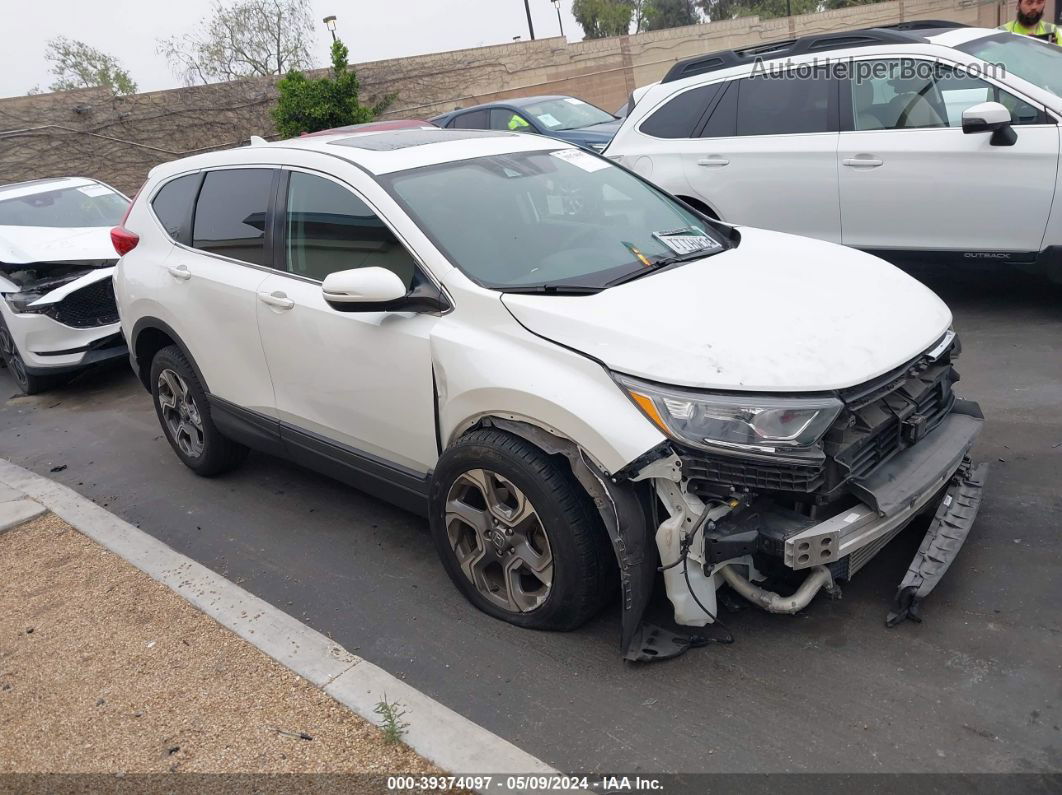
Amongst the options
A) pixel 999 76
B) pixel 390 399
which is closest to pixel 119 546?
pixel 390 399

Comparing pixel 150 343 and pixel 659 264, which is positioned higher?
pixel 659 264

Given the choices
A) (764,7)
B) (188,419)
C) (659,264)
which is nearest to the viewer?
(659,264)

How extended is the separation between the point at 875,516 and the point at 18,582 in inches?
154

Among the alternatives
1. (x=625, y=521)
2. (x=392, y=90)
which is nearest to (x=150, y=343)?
(x=625, y=521)

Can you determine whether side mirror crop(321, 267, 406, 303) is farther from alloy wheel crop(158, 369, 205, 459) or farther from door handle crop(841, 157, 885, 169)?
door handle crop(841, 157, 885, 169)

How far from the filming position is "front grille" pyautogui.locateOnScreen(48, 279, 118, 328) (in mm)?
7465

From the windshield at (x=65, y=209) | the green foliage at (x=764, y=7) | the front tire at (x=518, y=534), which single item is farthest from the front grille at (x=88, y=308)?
the green foliage at (x=764, y=7)

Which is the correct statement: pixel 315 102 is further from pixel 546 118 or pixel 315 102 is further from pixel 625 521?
pixel 625 521

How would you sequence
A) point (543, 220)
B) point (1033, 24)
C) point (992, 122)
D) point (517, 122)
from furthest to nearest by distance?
point (517, 122), point (1033, 24), point (992, 122), point (543, 220)

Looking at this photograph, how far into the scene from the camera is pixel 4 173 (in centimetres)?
2030

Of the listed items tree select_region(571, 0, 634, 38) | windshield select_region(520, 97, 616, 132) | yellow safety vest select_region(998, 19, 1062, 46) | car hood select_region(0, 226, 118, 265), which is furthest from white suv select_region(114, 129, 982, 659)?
tree select_region(571, 0, 634, 38)

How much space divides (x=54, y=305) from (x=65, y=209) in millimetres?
1878

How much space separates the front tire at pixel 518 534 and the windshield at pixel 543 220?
0.69m

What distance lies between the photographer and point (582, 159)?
4598 millimetres
